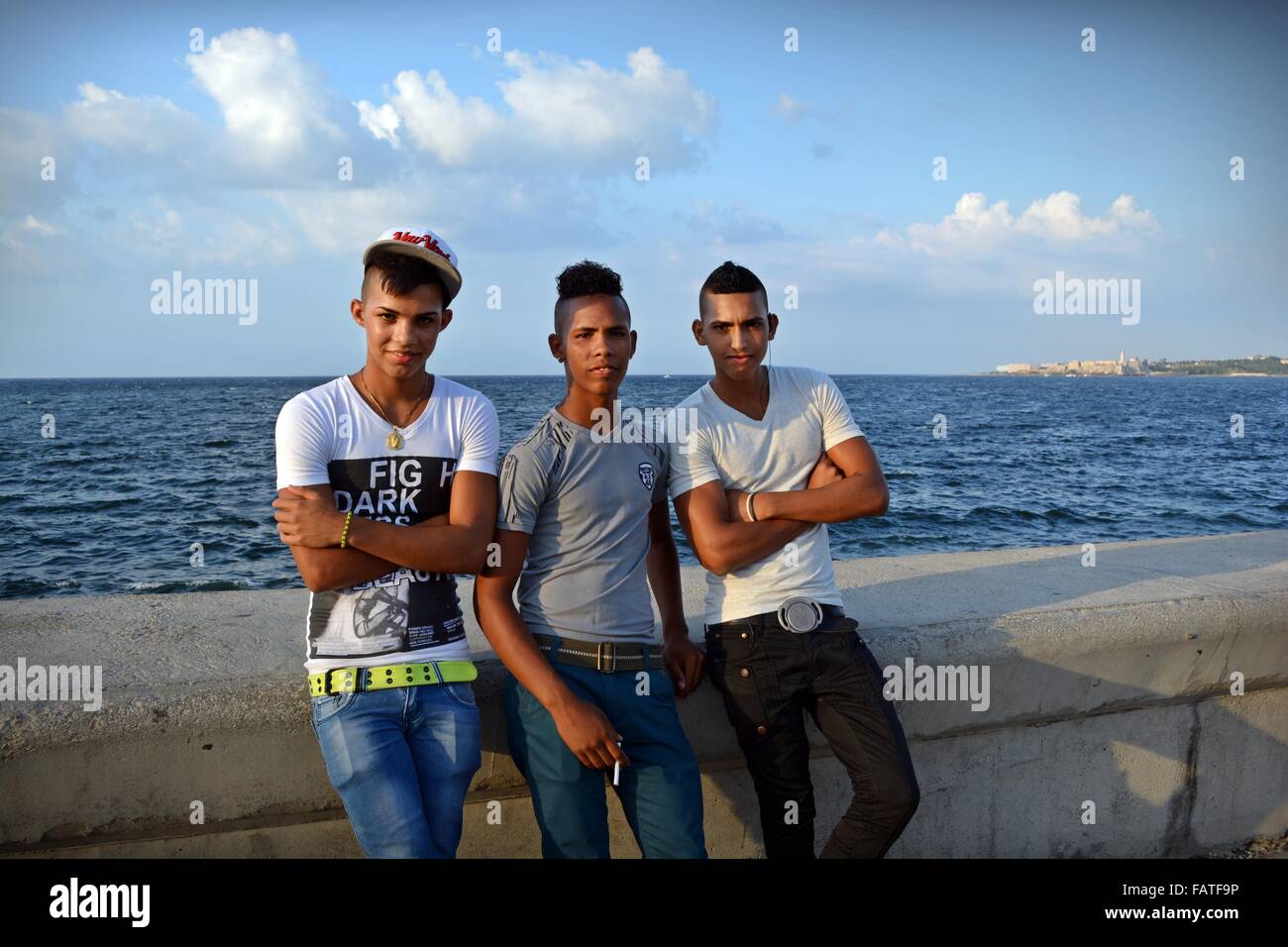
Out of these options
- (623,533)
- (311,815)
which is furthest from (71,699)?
(623,533)

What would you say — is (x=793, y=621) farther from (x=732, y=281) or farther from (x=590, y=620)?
(x=732, y=281)

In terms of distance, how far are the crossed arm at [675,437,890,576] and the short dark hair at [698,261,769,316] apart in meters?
0.74

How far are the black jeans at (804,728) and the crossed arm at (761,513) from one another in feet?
0.81

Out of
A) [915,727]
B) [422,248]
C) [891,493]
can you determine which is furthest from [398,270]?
[891,493]

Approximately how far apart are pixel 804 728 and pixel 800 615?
37 cm

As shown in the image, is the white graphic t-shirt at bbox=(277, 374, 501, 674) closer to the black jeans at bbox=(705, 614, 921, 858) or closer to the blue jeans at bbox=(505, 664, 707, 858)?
the blue jeans at bbox=(505, 664, 707, 858)

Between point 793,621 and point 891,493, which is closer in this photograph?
point 793,621

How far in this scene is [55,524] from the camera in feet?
87.6

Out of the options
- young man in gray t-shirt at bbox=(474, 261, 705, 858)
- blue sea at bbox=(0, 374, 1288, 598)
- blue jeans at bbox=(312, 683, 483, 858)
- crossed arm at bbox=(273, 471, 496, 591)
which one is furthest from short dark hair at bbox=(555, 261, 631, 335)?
blue sea at bbox=(0, 374, 1288, 598)

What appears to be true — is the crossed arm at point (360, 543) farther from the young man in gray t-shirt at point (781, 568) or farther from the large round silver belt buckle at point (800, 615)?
the large round silver belt buckle at point (800, 615)

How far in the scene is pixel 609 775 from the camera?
292 centimetres

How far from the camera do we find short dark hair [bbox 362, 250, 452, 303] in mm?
2973

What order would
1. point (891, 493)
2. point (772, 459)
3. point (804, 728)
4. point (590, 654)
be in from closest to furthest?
point (590, 654), point (804, 728), point (772, 459), point (891, 493)
